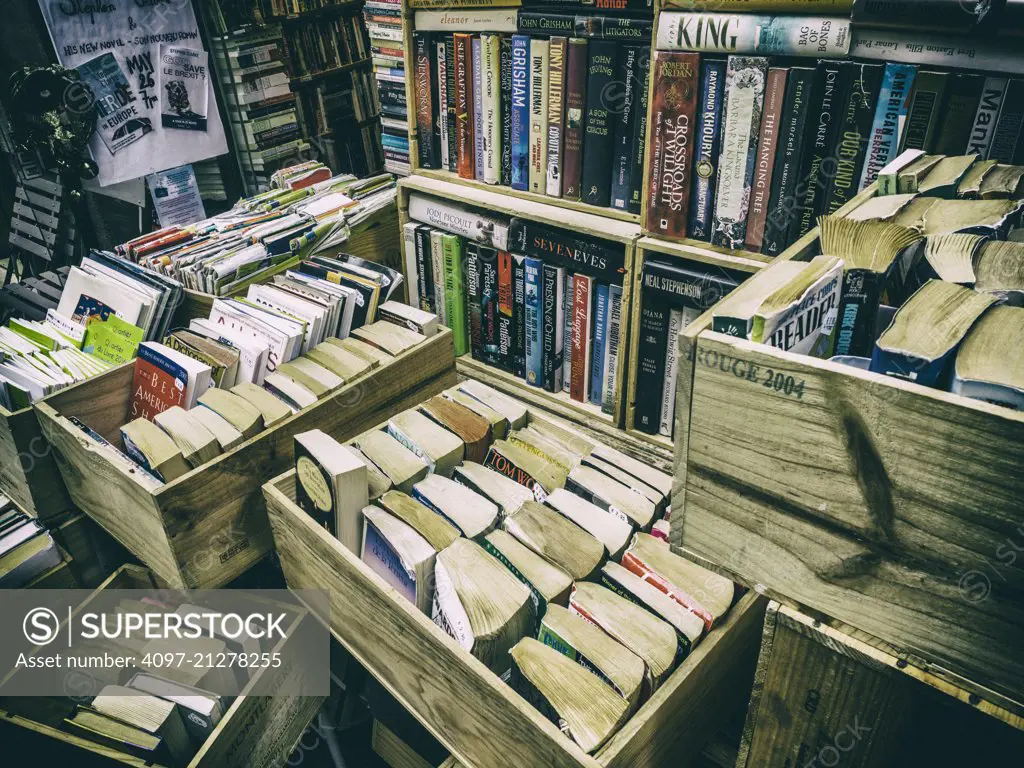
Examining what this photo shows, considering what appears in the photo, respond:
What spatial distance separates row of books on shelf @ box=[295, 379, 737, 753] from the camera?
0.97m

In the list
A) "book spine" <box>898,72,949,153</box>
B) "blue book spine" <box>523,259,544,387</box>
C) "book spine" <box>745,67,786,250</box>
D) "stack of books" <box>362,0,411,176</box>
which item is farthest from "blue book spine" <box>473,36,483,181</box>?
"book spine" <box>898,72,949,153</box>

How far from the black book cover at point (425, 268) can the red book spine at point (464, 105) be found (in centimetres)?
24

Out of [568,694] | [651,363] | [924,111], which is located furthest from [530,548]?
[924,111]

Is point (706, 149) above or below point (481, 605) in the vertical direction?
above

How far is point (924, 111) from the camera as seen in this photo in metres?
1.16

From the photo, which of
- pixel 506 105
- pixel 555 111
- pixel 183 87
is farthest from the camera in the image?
pixel 183 87

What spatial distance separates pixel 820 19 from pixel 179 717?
190 centimetres

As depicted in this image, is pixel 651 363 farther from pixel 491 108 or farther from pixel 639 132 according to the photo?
pixel 491 108

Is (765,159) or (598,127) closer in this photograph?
(765,159)

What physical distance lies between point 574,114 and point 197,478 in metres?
1.23

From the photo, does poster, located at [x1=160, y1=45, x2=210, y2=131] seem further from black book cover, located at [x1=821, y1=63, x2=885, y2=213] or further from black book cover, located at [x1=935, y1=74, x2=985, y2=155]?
black book cover, located at [x1=935, y1=74, x2=985, y2=155]

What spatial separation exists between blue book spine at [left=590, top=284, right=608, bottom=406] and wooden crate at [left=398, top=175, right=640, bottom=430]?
47 mm

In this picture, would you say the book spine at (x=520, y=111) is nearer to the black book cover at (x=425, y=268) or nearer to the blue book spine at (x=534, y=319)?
the blue book spine at (x=534, y=319)

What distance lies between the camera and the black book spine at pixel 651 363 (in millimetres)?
1653
